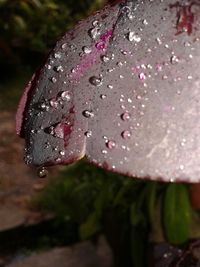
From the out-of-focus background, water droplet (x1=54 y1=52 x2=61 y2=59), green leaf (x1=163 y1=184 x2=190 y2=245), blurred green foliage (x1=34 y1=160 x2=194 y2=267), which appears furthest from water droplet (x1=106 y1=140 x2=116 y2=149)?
green leaf (x1=163 y1=184 x2=190 y2=245)

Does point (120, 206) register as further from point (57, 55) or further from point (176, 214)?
point (57, 55)

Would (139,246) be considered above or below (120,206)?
below

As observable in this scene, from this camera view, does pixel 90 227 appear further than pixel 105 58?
Yes

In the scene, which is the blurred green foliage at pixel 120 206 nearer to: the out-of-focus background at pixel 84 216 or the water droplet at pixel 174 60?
the out-of-focus background at pixel 84 216

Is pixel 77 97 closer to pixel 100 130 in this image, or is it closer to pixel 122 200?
pixel 100 130

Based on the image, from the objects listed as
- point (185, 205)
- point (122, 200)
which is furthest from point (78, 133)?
point (122, 200)

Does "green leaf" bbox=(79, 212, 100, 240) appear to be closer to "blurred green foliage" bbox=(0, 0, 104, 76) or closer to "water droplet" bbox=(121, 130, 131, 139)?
"water droplet" bbox=(121, 130, 131, 139)

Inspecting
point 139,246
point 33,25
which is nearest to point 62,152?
point 139,246
